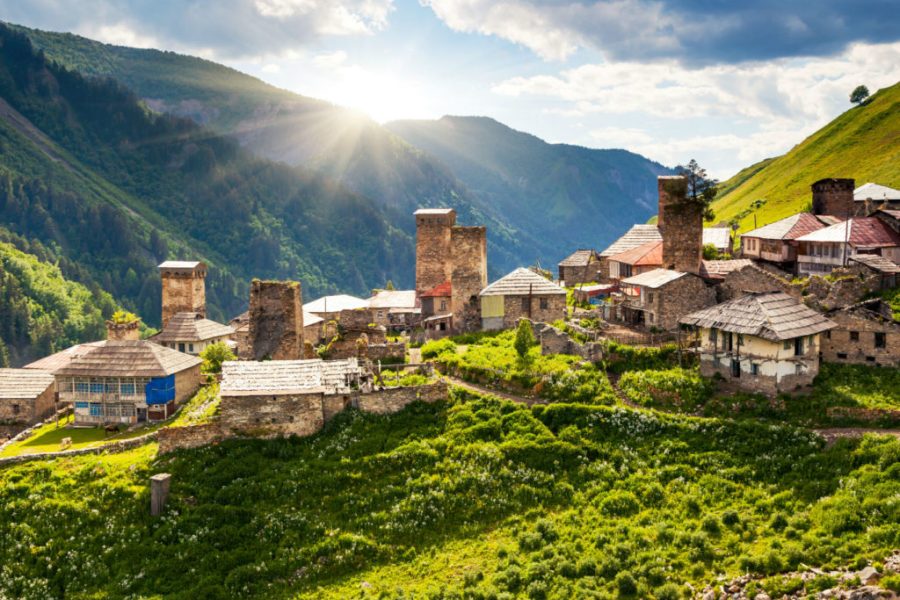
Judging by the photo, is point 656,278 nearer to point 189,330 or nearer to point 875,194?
point 875,194

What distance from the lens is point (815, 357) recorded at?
32.5 metres

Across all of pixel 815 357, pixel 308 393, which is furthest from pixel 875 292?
pixel 308 393

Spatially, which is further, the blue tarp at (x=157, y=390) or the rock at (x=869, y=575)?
the blue tarp at (x=157, y=390)

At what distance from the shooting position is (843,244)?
149 ft

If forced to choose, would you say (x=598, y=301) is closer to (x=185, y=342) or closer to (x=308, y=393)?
(x=308, y=393)

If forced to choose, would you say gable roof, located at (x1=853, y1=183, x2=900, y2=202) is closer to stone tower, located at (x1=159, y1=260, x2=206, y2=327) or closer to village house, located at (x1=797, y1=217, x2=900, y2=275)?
village house, located at (x1=797, y1=217, x2=900, y2=275)

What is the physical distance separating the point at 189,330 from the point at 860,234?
162 ft

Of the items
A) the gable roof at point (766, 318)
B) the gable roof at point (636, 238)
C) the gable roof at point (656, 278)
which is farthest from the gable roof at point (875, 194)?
the gable roof at point (766, 318)

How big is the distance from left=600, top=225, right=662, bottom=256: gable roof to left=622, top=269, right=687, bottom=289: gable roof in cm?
1260

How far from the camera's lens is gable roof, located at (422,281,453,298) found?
184 feet

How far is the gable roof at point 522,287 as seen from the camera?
45969 mm

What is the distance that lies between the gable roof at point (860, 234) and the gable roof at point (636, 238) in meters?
10.8

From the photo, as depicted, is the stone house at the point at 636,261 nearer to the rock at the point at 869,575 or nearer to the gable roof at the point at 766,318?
the gable roof at the point at 766,318

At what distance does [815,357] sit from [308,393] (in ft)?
72.8
